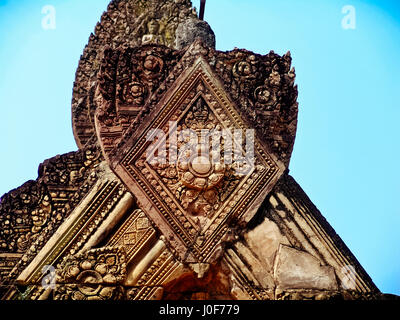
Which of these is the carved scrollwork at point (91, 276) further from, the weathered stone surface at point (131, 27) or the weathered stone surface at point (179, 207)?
the weathered stone surface at point (131, 27)

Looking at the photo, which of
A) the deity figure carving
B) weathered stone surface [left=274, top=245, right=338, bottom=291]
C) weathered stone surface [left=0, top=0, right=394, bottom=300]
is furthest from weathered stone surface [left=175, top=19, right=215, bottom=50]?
weathered stone surface [left=274, top=245, right=338, bottom=291]

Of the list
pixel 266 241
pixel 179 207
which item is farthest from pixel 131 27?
pixel 266 241

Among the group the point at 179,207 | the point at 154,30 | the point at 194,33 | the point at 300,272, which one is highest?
the point at 154,30

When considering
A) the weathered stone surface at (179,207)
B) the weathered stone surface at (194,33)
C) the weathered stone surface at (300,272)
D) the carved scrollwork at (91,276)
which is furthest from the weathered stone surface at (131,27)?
the weathered stone surface at (300,272)

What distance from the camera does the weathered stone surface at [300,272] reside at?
16.7ft

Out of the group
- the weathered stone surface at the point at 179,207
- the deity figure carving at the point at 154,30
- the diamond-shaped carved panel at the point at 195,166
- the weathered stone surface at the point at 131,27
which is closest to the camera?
the weathered stone surface at the point at 179,207

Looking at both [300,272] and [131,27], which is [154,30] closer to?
[131,27]

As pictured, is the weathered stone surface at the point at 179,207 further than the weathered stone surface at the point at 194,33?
No

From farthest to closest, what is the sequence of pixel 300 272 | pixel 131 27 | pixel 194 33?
pixel 131 27 → pixel 194 33 → pixel 300 272

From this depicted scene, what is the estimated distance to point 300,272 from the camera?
513 centimetres

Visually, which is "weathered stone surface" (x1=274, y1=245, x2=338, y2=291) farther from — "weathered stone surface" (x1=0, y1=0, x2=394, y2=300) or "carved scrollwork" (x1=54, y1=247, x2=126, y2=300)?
"carved scrollwork" (x1=54, y1=247, x2=126, y2=300)
